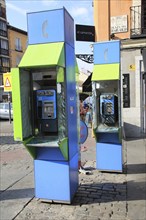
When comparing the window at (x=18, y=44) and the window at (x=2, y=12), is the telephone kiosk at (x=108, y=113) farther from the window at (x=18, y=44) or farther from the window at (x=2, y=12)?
the window at (x=18, y=44)

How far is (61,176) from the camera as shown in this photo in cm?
443

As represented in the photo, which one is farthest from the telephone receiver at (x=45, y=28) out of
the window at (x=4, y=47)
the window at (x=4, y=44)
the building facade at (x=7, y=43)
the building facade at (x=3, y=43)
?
the window at (x=4, y=44)

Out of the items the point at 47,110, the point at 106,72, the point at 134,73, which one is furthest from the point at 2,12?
the point at 47,110

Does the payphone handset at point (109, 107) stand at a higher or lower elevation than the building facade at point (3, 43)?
lower

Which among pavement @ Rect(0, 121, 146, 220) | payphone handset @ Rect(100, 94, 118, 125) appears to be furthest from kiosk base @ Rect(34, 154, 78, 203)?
payphone handset @ Rect(100, 94, 118, 125)

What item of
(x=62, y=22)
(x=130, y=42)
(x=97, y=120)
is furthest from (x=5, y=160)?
(x=130, y=42)

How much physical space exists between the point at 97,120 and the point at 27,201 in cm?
250

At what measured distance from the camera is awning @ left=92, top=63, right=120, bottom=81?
18.5 ft

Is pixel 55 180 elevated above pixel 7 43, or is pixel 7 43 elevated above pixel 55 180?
pixel 7 43

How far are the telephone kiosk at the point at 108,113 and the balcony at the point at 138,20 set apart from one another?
5225 millimetres

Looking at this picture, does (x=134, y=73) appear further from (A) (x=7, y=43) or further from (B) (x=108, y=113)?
(A) (x=7, y=43)

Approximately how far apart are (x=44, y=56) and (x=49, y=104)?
0.75m

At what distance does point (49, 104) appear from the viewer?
4.38 meters

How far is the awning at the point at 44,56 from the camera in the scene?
13.1ft
